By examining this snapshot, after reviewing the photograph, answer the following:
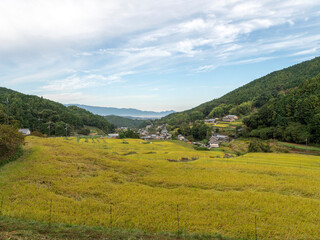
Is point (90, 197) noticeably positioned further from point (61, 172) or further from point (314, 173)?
point (314, 173)

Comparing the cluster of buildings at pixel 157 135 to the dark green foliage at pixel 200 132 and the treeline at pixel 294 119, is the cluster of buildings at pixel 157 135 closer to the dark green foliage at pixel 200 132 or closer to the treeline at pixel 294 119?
the dark green foliage at pixel 200 132

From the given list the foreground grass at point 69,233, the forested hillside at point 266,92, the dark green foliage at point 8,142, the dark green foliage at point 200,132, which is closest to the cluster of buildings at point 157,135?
the dark green foliage at point 200,132

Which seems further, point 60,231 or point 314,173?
point 314,173

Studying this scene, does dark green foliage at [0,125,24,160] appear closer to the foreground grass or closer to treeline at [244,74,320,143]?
the foreground grass

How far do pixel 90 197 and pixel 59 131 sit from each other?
60.8m

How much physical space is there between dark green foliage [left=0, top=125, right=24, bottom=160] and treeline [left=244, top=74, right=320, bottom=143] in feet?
202

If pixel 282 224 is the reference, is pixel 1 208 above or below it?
above

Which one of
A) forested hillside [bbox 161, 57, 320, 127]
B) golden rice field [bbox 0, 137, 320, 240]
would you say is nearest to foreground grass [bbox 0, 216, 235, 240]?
golden rice field [bbox 0, 137, 320, 240]

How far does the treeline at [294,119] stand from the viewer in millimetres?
47531

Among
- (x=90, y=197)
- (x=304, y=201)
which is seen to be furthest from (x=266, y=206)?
(x=90, y=197)

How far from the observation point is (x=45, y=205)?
32.0ft

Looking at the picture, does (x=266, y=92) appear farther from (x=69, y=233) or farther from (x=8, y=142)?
(x=69, y=233)

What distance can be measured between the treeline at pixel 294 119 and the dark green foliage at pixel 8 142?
61.7 meters

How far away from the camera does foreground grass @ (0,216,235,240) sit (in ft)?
22.0
